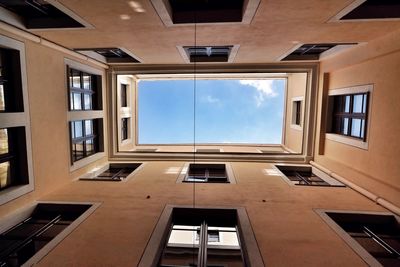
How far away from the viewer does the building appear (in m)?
4.38

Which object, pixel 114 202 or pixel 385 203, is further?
pixel 114 202

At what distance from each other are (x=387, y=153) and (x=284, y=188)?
2.66 metres

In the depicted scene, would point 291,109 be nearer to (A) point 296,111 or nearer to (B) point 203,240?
(A) point 296,111

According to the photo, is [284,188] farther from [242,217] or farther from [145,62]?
[145,62]

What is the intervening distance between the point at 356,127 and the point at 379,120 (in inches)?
55.2

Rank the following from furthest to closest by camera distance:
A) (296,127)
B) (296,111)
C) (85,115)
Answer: (296,111), (296,127), (85,115)

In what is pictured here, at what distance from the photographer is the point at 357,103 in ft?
24.0

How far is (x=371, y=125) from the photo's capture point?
6.30 metres

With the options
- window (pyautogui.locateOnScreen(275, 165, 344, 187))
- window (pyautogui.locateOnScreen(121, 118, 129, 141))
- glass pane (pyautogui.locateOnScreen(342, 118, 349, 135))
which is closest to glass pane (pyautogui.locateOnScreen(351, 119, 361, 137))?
glass pane (pyautogui.locateOnScreen(342, 118, 349, 135))

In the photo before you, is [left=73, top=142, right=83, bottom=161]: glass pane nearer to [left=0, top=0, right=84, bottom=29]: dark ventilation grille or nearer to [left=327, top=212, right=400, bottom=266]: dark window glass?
[left=0, top=0, right=84, bottom=29]: dark ventilation grille

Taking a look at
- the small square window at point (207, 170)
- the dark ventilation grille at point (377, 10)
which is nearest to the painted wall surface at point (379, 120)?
the dark ventilation grille at point (377, 10)

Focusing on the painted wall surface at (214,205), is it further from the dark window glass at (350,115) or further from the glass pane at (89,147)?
the glass pane at (89,147)

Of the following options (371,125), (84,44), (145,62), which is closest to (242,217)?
(371,125)

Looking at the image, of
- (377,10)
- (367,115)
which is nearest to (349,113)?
(367,115)
